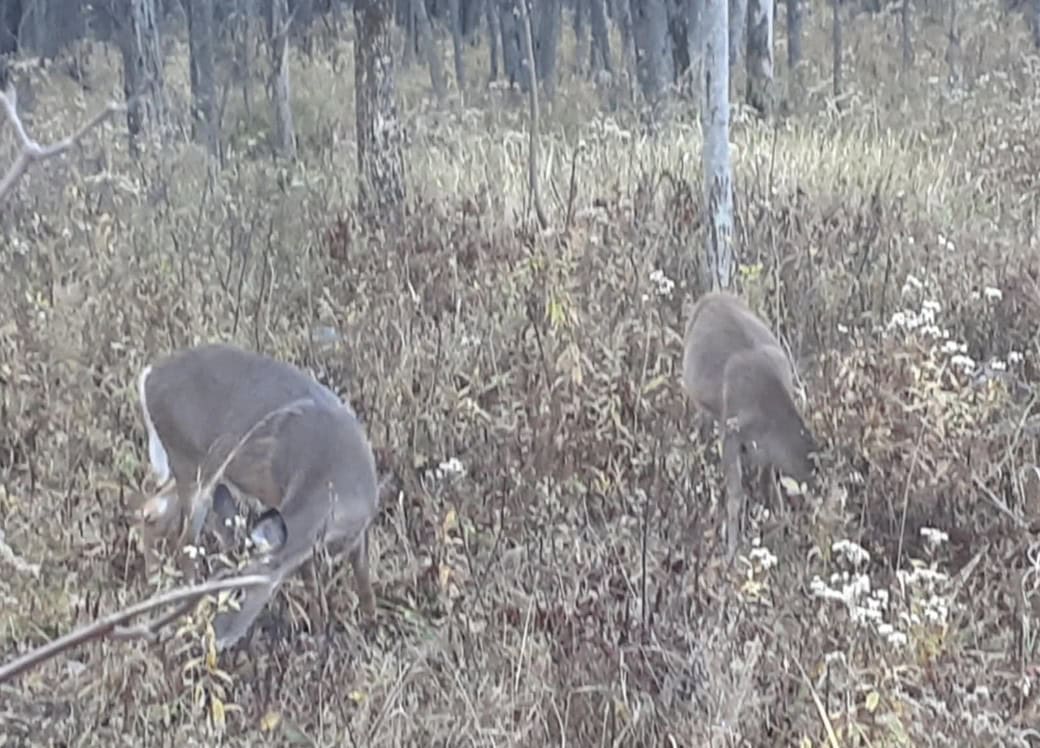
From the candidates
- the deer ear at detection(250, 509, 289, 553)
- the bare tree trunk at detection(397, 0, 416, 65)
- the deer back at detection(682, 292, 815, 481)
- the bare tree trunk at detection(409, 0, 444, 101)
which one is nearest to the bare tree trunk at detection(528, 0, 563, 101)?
the bare tree trunk at detection(409, 0, 444, 101)

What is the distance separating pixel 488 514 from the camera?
5.52 m

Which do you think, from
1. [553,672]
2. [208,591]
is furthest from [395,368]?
[208,591]

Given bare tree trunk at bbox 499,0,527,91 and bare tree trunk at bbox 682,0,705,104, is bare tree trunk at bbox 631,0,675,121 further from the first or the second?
bare tree trunk at bbox 499,0,527,91

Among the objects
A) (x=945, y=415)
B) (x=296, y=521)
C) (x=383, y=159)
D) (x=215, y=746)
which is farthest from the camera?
(x=383, y=159)

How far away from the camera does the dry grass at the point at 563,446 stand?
168 inches

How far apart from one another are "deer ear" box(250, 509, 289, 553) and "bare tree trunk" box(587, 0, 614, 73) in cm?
2063

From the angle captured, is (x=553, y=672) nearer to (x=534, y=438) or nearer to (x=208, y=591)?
(x=534, y=438)

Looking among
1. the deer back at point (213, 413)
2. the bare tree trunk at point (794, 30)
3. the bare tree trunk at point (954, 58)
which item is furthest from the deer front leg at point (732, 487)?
the bare tree trunk at point (794, 30)

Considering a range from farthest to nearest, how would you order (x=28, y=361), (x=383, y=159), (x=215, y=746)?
(x=383, y=159)
(x=28, y=361)
(x=215, y=746)

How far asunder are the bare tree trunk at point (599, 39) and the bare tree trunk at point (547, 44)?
2.15ft

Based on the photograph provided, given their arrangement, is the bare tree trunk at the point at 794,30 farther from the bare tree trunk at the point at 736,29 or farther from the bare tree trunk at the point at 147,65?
the bare tree trunk at the point at 147,65

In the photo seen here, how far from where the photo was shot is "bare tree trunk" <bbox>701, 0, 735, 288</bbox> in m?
7.27

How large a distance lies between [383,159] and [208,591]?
7.85m

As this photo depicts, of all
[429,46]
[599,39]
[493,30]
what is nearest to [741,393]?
[429,46]
